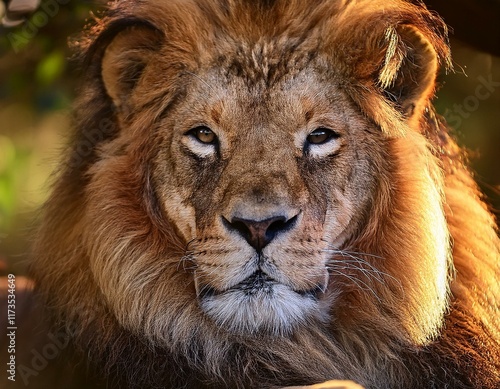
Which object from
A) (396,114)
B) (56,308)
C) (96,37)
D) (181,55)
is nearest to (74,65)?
(96,37)

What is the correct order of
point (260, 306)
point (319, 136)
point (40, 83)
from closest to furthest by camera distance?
1. point (260, 306)
2. point (319, 136)
3. point (40, 83)

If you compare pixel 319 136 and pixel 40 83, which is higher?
pixel 319 136

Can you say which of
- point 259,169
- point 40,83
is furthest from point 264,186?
point 40,83

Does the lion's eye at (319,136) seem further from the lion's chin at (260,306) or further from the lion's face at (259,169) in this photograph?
the lion's chin at (260,306)

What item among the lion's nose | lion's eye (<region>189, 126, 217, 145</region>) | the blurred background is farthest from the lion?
the blurred background

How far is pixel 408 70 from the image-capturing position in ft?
8.86

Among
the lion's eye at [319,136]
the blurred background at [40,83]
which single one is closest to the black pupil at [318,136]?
the lion's eye at [319,136]

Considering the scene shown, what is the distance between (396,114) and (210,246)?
0.77 metres

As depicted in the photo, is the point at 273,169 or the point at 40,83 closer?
the point at 273,169

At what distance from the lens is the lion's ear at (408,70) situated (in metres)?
2.61

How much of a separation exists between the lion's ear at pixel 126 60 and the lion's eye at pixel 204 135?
305mm

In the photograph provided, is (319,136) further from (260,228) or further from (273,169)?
(260,228)

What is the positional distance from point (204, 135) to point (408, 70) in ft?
2.37

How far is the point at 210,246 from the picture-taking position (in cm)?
251
